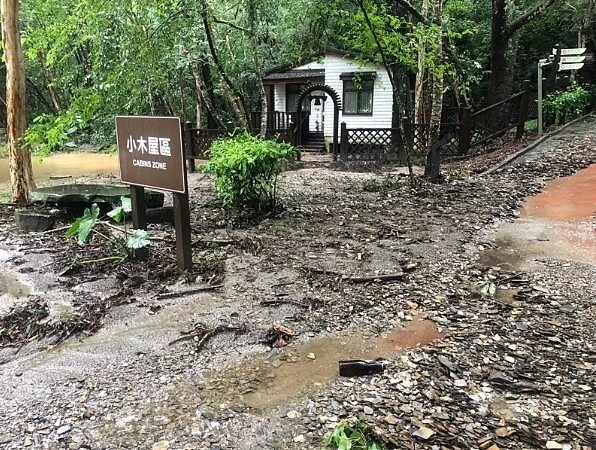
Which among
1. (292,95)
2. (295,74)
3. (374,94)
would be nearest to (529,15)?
(374,94)

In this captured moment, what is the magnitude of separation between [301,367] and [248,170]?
12.8ft

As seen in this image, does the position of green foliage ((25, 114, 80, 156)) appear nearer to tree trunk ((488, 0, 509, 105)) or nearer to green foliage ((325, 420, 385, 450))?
green foliage ((325, 420, 385, 450))

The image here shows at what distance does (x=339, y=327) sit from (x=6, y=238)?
16.8 feet

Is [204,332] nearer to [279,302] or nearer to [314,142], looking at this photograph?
[279,302]

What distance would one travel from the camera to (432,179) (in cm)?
940

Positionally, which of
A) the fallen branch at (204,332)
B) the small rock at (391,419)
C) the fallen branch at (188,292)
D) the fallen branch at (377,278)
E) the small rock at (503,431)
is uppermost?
the fallen branch at (377,278)

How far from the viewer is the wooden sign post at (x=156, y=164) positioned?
4.57m

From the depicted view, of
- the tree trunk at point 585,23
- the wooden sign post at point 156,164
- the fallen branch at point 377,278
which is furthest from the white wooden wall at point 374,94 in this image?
the fallen branch at point 377,278

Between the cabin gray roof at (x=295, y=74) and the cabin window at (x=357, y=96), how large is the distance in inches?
63.5

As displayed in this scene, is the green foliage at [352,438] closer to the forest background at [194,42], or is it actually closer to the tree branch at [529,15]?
the forest background at [194,42]

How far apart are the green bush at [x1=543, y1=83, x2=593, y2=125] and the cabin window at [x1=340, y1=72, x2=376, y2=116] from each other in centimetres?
650

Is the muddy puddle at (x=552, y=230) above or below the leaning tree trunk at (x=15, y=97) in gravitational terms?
below

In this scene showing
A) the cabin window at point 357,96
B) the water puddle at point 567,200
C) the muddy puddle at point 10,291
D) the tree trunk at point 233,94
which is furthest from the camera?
the cabin window at point 357,96

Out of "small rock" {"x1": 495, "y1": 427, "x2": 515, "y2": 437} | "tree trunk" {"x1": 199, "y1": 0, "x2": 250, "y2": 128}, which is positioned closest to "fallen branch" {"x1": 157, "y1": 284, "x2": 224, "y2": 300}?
"small rock" {"x1": 495, "y1": 427, "x2": 515, "y2": 437}
